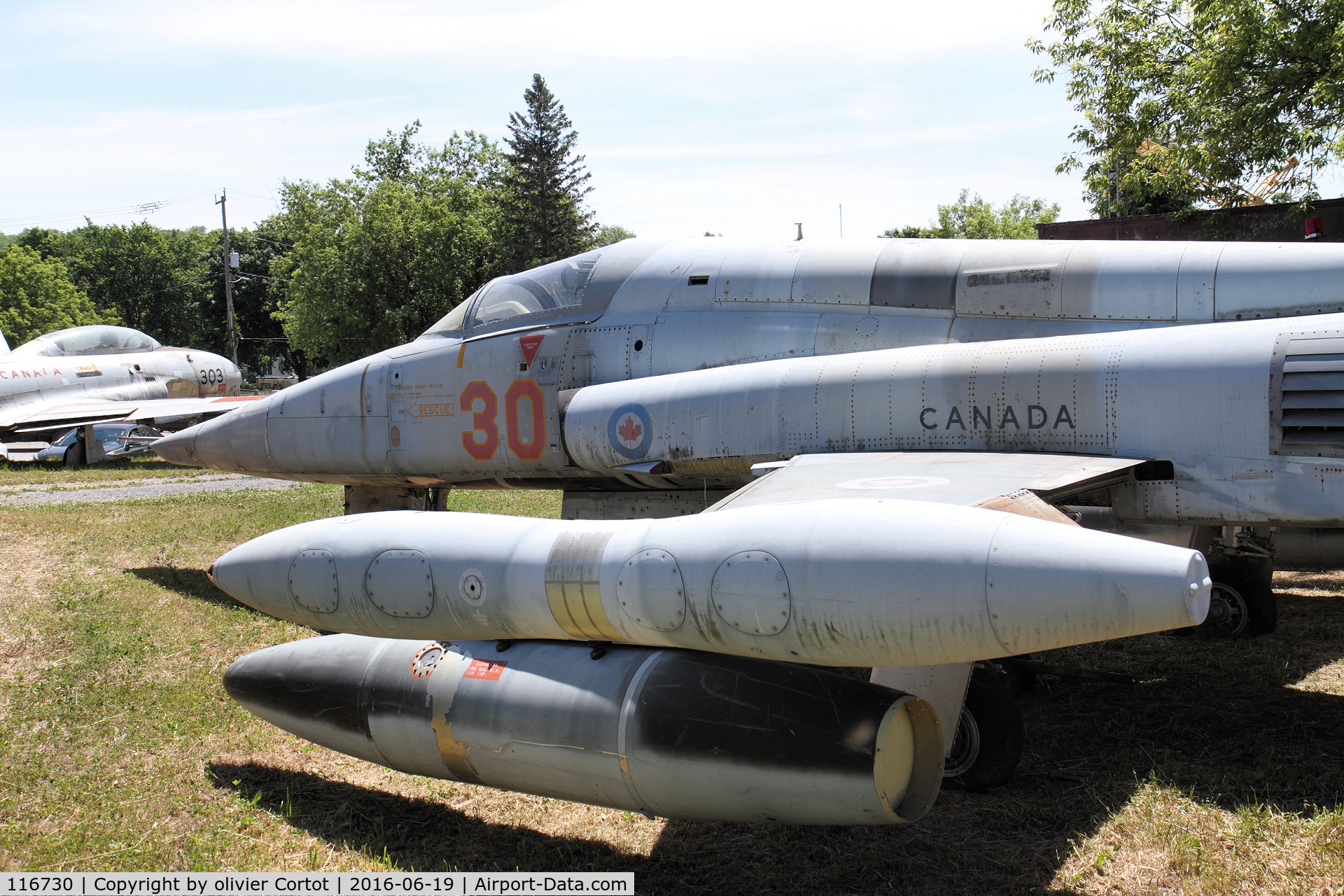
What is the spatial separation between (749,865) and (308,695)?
9.96 ft

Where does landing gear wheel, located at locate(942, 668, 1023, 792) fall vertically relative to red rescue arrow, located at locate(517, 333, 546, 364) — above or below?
below

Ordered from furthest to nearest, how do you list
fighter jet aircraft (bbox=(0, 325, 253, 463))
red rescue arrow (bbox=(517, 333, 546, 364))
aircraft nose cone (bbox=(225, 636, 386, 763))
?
fighter jet aircraft (bbox=(0, 325, 253, 463)) < red rescue arrow (bbox=(517, 333, 546, 364)) < aircraft nose cone (bbox=(225, 636, 386, 763))

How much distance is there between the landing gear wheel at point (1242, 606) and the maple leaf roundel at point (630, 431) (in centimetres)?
583

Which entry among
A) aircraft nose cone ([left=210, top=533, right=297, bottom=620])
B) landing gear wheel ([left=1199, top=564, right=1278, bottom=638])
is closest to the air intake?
landing gear wheel ([left=1199, top=564, right=1278, bottom=638])

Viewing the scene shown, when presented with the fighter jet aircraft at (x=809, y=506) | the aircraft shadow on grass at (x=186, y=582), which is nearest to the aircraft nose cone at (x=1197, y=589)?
the fighter jet aircraft at (x=809, y=506)

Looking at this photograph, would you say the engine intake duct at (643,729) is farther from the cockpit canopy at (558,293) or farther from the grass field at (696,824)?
the cockpit canopy at (558,293)

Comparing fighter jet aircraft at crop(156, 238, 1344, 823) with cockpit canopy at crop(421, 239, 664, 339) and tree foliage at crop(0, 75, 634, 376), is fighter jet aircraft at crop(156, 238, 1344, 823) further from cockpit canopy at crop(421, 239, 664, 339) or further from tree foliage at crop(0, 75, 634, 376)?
tree foliage at crop(0, 75, 634, 376)

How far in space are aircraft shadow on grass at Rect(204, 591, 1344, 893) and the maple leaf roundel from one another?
2762 mm

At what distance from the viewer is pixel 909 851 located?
16.7ft

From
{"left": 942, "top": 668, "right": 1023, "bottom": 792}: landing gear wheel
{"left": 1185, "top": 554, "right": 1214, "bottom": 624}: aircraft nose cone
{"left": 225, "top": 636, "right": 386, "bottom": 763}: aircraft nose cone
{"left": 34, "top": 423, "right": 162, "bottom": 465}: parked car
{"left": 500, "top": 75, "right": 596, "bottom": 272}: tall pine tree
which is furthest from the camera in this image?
{"left": 500, "top": 75, "right": 596, "bottom": 272}: tall pine tree

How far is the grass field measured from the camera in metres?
4.85

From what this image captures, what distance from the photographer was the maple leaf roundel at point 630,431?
729 cm

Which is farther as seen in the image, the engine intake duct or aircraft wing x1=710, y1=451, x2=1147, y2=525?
aircraft wing x1=710, y1=451, x2=1147, y2=525

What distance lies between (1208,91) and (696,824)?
14.8 m
